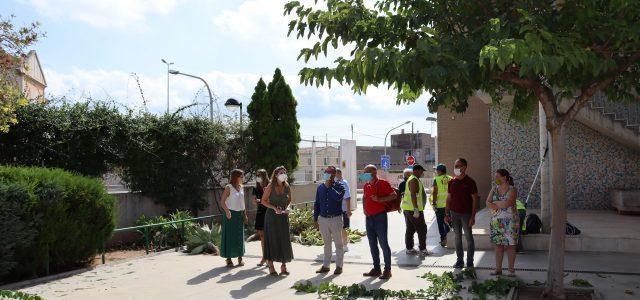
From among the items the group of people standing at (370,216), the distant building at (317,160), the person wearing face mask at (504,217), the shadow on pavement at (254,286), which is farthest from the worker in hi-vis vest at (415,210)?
the distant building at (317,160)

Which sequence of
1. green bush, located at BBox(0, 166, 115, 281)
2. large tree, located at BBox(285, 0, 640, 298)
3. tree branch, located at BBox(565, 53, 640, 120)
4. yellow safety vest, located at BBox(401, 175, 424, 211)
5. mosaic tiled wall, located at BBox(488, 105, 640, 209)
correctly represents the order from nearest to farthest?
large tree, located at BBox(285, 0, 640, 298) < tree branch, located at BBox(565, 53, 640, 120) < green bush, located at BBox(0, 166, 115, 281) < yellow safety vest, located at BBox(401, 175, 424, 211) < mosaic tiled wall, located at BBox(488, 105, 640, 209)

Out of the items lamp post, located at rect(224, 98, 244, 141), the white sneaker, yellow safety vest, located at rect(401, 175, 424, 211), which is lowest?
the white sneaker

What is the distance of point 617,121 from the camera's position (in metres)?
14.4

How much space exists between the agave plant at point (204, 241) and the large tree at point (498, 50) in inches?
214

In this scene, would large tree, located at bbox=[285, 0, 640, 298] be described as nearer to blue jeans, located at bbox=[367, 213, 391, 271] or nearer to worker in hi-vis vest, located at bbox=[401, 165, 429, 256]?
blue jeans, located at bbox=[367, 213, 391, 271]

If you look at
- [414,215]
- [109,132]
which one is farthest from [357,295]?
[109,132]

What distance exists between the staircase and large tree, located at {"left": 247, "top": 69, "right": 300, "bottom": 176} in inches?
306

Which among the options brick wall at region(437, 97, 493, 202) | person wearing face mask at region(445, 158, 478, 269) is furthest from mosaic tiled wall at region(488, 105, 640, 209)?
person wearing face mask at region(445, 158, 478, 269)

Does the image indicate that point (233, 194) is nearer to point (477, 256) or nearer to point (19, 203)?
point (19, 203)

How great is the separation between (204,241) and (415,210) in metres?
4.25

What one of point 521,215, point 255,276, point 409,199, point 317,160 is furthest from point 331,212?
point 317,160

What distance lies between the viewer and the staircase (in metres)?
14.3

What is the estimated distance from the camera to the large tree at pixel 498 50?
5.32m

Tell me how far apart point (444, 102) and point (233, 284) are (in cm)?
393
